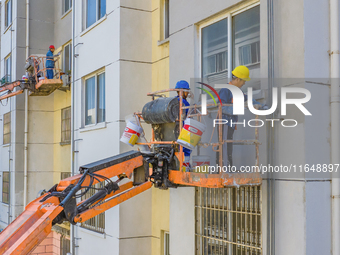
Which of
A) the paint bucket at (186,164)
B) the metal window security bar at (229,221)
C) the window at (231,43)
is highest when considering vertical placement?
the window at (231,43)

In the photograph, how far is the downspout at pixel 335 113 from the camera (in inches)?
238

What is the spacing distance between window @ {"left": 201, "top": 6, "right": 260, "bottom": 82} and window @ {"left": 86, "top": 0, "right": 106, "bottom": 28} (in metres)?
4.46

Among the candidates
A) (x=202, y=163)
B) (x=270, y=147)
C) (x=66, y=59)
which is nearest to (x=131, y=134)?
(x=202, y=163)

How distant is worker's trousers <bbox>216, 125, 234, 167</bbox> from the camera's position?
22.9 ft

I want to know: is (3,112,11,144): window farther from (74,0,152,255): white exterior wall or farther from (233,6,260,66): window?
(233,6,260,66): window

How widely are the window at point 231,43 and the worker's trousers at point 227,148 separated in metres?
1.11

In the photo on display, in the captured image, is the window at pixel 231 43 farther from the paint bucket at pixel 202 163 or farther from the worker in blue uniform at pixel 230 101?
the paint bucket at pixel 202 163

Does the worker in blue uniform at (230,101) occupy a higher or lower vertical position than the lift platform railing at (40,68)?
lower

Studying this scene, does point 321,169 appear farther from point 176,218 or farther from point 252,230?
point 176,218

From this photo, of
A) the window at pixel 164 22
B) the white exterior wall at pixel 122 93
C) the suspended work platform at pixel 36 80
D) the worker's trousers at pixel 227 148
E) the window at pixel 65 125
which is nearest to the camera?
the worker's trousers at pixel 227 148

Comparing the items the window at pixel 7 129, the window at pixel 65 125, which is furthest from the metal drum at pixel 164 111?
the window at pixel 7 129

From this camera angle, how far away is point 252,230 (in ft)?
22.7

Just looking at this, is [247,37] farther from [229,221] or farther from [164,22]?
[164,22]

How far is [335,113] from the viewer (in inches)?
244
